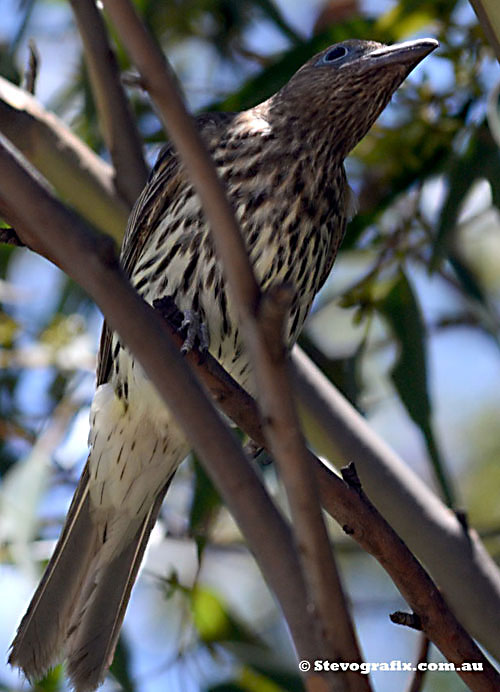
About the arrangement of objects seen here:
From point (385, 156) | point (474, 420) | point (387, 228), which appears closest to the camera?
point (385, 156)

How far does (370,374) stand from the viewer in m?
3.05

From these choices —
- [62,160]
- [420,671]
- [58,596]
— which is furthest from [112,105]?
[420,671]

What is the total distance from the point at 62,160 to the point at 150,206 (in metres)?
0.33

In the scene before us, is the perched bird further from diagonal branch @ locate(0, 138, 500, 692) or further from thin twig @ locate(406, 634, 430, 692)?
diagonal branch @ locate(0, 138, 500, 692)

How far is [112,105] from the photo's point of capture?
7.96 feet

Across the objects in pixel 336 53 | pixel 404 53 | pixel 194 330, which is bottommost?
pixel 194 330

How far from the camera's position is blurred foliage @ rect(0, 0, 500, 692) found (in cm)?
233

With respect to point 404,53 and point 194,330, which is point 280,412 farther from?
point 404,53

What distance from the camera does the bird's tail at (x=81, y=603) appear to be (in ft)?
6.41

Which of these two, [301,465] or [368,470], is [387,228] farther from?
[301,465]

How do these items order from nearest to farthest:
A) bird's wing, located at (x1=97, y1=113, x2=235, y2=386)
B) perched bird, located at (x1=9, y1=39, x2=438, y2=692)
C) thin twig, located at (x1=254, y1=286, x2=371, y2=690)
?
1. thin twig, located at (x1=254, y1=286, x2=371, y2=690)
2. perched bird, located at (x1=9, y1=39, x2=438, y2=692)
3. bird's wing, located at (x1=97, y1=113, x2=235, y2=386)

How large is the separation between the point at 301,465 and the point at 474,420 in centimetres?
355

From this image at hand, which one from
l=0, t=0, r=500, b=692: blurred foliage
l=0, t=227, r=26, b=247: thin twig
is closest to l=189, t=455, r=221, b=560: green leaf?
l=0, t=0, r=500, b=692: blurred foliage

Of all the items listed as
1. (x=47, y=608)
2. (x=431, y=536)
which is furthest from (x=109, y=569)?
(x=431, y=536)
